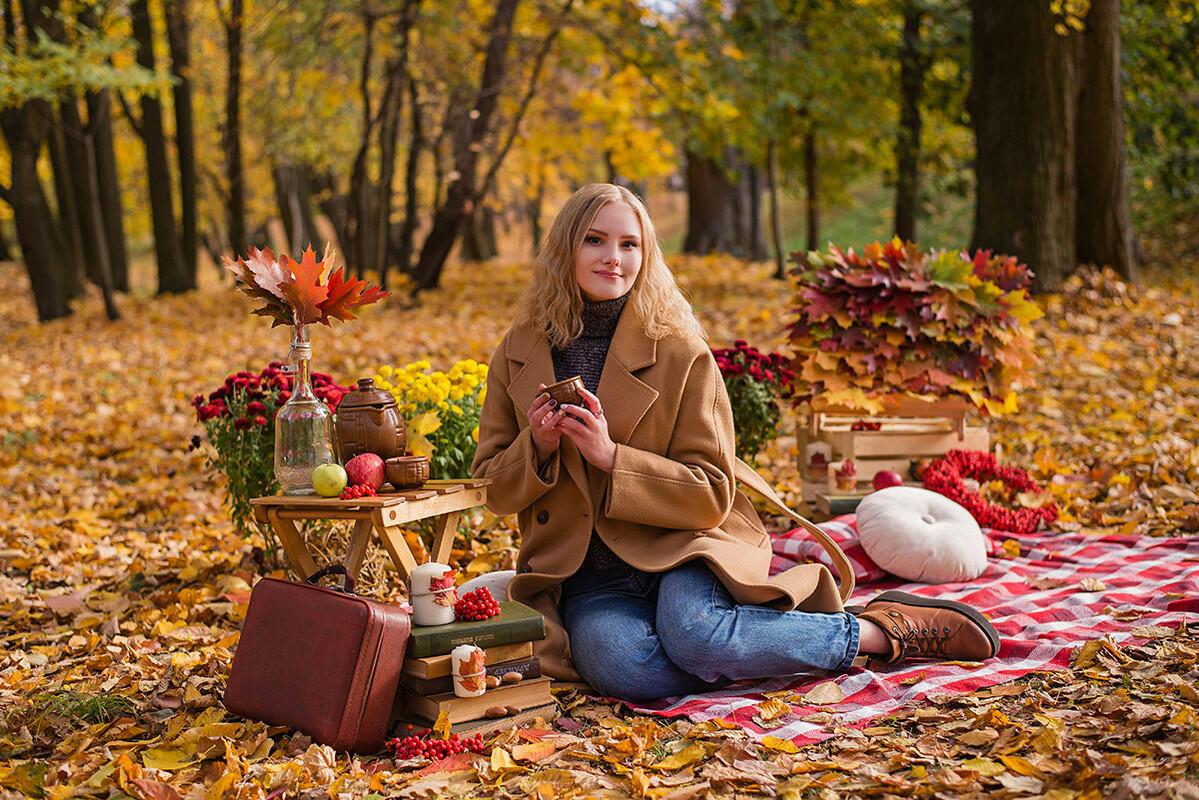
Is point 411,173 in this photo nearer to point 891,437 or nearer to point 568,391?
point 891,437

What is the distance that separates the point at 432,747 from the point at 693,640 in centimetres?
83

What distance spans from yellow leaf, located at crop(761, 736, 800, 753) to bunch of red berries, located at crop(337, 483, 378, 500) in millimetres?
1305

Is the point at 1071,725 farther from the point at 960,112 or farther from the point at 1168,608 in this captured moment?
the point at 960,112

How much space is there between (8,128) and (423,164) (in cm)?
1277

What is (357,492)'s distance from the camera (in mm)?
3340

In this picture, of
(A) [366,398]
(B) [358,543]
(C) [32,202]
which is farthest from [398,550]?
(C) [32,202]

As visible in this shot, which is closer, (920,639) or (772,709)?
(772,709)

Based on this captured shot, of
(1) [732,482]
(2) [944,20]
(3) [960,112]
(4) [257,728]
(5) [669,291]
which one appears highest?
(2) [944,20]

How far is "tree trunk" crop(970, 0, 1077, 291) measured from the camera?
905 cm

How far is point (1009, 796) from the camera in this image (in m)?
2.55

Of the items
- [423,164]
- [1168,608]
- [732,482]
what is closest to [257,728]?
[732,482]

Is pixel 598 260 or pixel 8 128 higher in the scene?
pixel 8 128

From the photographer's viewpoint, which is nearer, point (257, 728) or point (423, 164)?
point (257, 728)

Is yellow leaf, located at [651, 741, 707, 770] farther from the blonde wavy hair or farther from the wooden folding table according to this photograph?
the blonde wavy hair
